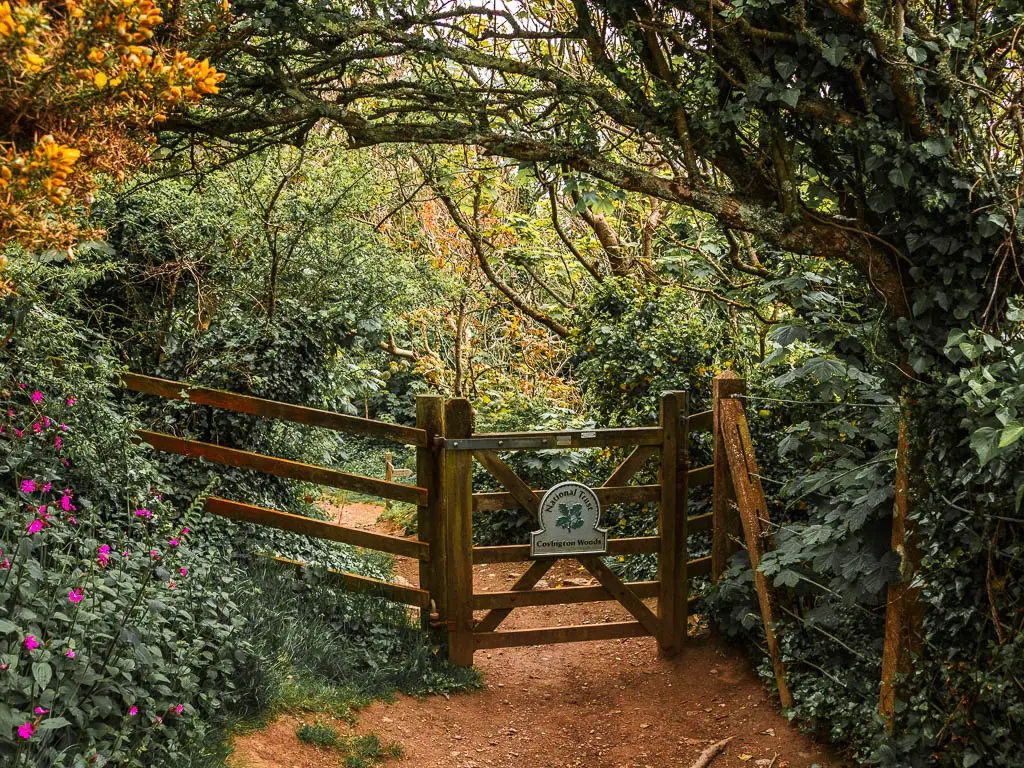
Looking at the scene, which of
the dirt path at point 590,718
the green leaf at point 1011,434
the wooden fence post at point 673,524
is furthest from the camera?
the wooden fence post at point 673,524

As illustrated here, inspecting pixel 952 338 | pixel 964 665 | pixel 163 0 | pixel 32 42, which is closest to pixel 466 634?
pixel 964 665

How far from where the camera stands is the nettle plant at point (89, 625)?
328 cm

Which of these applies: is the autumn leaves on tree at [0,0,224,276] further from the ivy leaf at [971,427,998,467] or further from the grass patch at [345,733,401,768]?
the grass patch at [345,733,401,768]

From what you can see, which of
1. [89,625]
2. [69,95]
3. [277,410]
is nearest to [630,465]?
[277,410]

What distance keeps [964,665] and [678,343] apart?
4571mm

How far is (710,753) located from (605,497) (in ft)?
5.67

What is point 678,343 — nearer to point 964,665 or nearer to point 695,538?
point 695,538

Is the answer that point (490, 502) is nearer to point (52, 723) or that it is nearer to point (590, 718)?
point (590, 718)

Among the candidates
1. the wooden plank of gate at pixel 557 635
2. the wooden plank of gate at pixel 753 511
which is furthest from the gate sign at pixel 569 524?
the wooden plank of gate at pixel 753 511

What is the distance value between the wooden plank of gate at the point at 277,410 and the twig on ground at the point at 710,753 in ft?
8.28

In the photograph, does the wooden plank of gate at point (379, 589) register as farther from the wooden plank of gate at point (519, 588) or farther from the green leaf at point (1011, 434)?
the green leaf at point (1011, 434)

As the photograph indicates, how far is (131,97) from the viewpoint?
267cm

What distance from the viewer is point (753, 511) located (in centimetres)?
546

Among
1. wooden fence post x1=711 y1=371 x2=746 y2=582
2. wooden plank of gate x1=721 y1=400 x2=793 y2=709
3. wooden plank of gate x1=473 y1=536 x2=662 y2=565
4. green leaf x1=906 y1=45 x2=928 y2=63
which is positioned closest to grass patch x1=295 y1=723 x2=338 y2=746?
wooden plank of gate x1=473 y1=536 x2=662 y2=565
